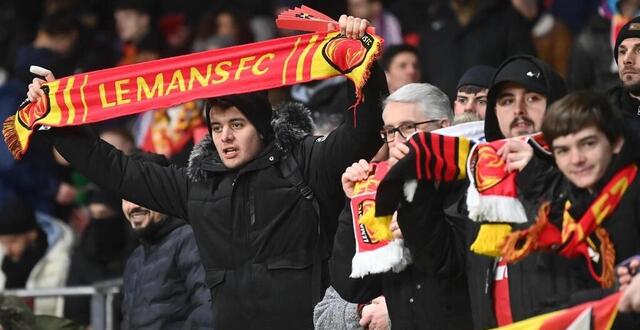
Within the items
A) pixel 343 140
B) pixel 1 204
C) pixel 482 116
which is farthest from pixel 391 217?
pixel 1 204

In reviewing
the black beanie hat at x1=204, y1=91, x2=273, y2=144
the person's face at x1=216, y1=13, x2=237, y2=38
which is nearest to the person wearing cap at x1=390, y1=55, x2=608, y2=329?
the black beanie hat at x1=204, y1=91, x2=273, y2=144

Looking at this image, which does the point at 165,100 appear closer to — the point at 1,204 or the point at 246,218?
the point at 246,218

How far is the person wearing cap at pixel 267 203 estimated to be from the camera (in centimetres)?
741

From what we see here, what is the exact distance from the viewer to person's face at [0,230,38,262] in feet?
37.8

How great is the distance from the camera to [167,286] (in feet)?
28.1

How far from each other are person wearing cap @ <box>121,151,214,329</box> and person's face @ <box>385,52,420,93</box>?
2.47 metres

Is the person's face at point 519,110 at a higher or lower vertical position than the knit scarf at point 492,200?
higher

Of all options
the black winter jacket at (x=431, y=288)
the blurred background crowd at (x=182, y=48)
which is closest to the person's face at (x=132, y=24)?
the blurred background crowd at (x=182, y=48)

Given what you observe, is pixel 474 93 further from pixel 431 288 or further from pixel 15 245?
pixel 15 245

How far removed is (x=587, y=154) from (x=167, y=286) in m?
3.10

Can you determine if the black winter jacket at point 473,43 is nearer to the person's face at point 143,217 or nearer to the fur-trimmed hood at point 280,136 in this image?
the person's face at point 143,217

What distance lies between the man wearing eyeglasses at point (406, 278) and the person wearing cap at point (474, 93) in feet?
3.31

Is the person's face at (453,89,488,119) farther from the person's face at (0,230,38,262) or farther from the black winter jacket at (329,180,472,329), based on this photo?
the person's face at (0,230,38,262)

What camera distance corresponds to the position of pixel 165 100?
8.00 metres
